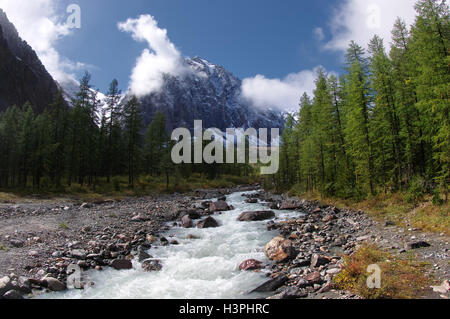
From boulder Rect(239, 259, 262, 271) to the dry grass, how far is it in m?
3.61

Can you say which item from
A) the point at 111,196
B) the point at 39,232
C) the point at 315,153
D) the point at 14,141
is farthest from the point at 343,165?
the point at 14,141

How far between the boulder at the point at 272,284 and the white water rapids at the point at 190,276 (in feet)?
1.16

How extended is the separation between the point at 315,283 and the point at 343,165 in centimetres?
2081

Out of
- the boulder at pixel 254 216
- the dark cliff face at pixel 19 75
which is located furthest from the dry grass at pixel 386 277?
the dark cliff face at pixel 19 75

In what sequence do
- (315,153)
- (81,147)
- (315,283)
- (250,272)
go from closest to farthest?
(315,283), (250,272), (315,153), (81,147)

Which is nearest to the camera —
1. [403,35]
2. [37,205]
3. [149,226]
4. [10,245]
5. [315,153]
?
[10,245]

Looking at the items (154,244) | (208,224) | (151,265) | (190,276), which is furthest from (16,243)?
(208,224)

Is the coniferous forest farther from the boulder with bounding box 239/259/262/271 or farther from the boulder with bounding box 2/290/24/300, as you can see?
the boulder with bounding box 2/290/24/300

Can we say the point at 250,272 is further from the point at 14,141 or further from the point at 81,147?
the point at 14,141

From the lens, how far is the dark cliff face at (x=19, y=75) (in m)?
104

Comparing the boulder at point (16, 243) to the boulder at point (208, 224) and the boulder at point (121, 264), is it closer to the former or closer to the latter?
the boulder at point (121, 264)

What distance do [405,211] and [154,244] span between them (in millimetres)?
16105

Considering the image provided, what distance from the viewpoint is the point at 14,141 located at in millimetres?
43844

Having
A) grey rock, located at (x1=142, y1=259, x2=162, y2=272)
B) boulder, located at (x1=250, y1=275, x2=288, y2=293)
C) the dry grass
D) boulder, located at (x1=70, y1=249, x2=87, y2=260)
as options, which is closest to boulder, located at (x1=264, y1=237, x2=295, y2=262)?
boulder, located at (x1=250, y1=275, x2=288, y2=293)
